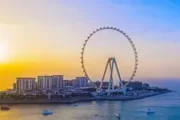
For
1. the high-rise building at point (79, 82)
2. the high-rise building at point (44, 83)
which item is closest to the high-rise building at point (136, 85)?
the high-rise building at point (79, 82)

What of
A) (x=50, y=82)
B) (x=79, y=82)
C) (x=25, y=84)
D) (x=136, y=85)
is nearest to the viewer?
(x=25, y=84)

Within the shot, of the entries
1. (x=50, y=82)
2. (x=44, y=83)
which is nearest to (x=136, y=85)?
(x=50, y=82)

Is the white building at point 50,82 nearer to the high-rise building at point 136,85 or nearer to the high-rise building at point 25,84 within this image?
the high-rise building at point 25,84

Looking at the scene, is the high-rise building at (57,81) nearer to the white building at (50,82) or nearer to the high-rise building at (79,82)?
the white building at (50,82)

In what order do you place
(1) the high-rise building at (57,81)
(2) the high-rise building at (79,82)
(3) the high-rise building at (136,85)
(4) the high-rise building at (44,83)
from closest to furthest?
(4) the high-rise building at (44,83)
(1) the high-rise building at (57,81)
(2) the high-rise building at (79,82)
(3) the high-rise building at (136,85)

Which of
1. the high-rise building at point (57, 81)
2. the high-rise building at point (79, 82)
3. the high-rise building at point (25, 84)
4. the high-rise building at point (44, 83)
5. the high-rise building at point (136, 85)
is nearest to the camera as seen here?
the high-rise building at point (25, 84)

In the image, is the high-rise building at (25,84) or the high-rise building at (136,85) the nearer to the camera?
the high-rise building at (25,84)

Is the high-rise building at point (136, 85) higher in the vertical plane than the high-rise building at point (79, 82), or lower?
lower

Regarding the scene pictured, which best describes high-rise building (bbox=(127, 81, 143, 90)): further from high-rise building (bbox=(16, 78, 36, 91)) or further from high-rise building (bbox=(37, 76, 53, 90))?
high-rise building (bbox=(16, 78, 36, 91))

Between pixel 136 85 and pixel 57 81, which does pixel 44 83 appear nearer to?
pixel 57 81

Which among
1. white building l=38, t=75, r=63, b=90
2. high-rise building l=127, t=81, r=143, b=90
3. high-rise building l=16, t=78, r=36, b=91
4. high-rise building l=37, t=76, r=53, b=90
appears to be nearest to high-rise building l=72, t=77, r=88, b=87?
white building l=38, t=75, r=63, b=90
